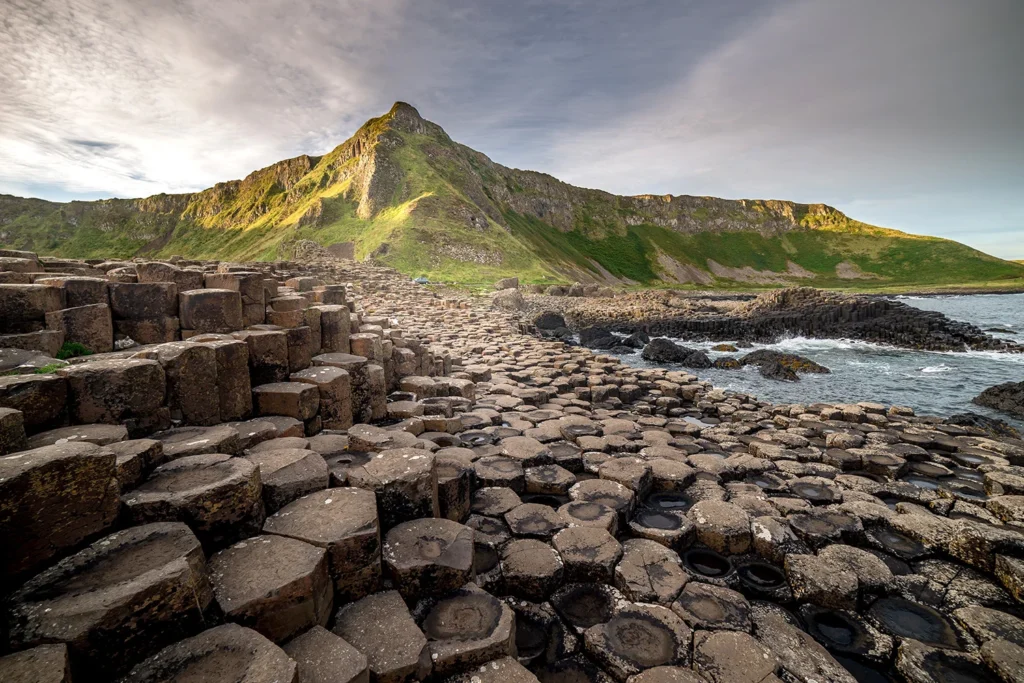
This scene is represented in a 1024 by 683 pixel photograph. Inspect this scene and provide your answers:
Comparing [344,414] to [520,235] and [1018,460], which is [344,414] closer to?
[1018,460]

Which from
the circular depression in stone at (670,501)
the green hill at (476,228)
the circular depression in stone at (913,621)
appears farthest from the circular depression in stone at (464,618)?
the green hill at (476,228)

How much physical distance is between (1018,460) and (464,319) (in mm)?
19016

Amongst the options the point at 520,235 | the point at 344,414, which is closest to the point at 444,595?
the point at 344,414

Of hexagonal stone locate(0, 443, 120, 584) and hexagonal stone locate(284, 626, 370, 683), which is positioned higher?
hexagonal stone locate(0, 443, 120, 584)

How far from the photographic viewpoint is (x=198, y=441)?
12.4 ft

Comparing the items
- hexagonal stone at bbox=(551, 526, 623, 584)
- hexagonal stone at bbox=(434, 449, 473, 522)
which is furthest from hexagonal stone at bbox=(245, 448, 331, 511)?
hexagonal stone at bbox=(551, 526, 623, 584)

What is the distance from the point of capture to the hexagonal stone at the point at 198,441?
3.65m

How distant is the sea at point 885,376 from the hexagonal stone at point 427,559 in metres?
15.0

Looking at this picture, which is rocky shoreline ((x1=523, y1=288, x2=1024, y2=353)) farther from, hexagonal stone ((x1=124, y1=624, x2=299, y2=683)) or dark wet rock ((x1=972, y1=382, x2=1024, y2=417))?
hexagonal stone ((x1=124, y1=624, x2=299, y2=683))

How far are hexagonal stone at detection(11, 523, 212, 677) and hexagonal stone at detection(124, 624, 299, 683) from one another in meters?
0.11

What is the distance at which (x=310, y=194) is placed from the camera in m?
88.4

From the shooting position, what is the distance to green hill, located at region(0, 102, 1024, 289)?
194ft

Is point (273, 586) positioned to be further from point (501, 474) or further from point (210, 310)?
point (210, 310)

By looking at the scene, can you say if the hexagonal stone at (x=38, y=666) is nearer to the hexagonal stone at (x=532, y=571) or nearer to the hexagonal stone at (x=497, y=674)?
the hexagonal stone at (x=497, y=674)
